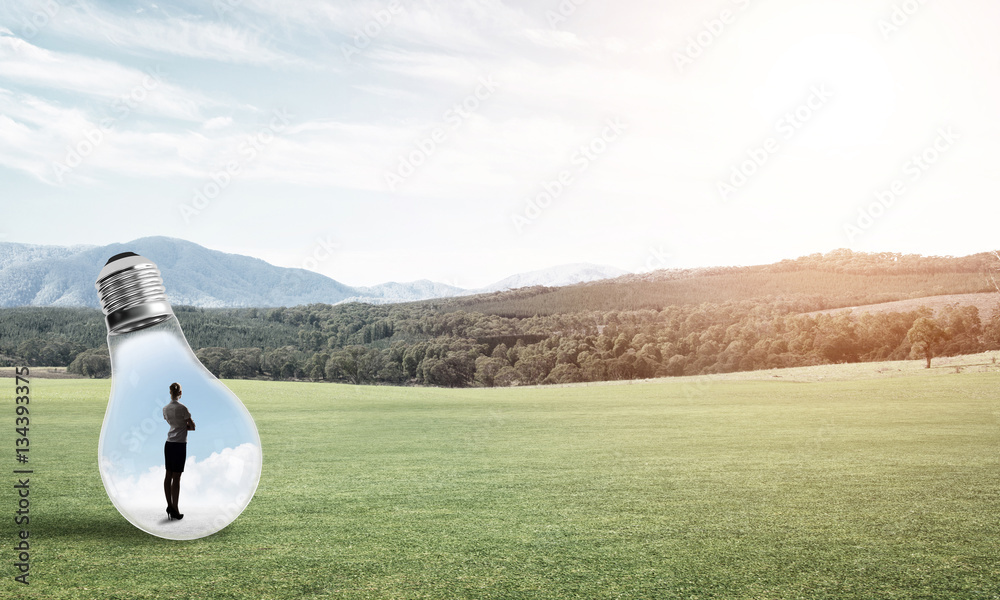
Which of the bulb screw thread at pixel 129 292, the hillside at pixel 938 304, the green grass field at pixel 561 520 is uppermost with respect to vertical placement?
the hillside at pixel 938 304

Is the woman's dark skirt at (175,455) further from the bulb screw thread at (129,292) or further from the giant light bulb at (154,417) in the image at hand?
the bulb screw thread at (129,292)

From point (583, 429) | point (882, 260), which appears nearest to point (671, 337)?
point (882, 260)

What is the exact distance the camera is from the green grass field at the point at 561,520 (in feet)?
16.6

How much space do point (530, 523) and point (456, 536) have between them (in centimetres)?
90

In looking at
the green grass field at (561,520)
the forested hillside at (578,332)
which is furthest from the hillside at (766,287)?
the green grass field at (561,520)

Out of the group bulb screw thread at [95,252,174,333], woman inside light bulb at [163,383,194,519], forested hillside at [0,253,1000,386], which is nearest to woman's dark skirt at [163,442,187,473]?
woman inside light bulb at [163,383,194,519]

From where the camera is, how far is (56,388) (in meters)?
30.8

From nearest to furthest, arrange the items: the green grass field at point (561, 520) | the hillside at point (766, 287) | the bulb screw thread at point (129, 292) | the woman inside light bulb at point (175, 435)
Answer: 1. the bulb screw thread at point (129, 292)
2. the woman inside light bulb at point (175, 435)
3. the green grass field at point (561, 520)
4. the hillside at point (766, 287)

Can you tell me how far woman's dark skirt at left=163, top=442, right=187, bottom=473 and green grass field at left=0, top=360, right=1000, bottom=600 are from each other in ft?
3.97

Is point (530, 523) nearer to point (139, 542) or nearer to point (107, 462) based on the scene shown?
point (139, 542)

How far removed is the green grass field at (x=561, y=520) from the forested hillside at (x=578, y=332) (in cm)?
3505

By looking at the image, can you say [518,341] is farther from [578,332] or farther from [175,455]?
[175,455]

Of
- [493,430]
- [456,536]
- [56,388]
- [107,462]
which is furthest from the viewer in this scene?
[56,388]

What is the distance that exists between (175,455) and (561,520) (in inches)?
166
